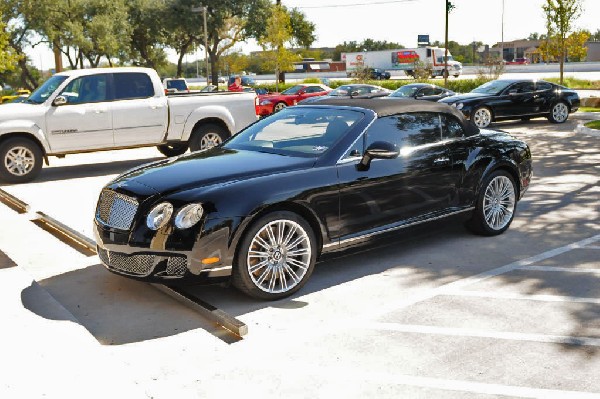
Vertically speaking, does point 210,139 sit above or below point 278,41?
below

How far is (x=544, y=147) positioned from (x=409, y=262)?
10.2m

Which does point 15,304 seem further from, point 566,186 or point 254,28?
point 254,28

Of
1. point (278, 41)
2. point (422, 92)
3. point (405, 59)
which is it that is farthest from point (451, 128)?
point (405, 59)

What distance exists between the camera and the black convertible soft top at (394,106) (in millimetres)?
6395

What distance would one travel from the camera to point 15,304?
5.36 metres

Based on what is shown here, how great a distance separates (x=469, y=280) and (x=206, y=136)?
8516 millimetres

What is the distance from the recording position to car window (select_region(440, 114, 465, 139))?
689 cm

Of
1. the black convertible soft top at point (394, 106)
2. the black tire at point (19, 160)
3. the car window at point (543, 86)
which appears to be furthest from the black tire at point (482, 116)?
the black convertible soft top at point (394, 106)

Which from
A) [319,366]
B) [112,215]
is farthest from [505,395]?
[112,215]

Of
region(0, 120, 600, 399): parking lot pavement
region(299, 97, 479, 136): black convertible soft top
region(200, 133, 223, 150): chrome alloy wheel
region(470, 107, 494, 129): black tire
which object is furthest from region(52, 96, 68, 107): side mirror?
region(470, 107, 494, 129): black tire

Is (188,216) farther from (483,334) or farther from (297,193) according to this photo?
(483,334)

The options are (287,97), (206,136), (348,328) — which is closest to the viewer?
(348,328)

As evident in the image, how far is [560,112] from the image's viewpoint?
21.2 meters

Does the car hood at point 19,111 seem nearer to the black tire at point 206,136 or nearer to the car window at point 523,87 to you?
the black tire at point 206,136
